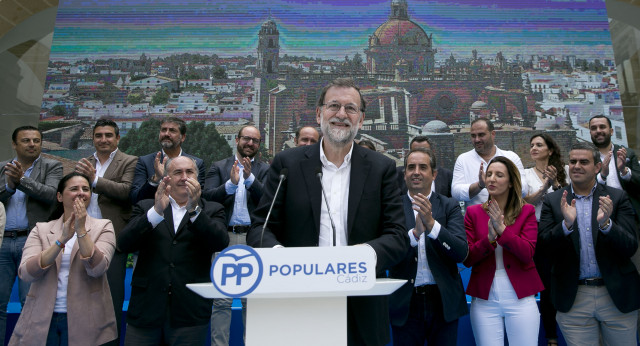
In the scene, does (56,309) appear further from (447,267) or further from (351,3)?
(351,3)

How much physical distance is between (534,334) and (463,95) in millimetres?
6599

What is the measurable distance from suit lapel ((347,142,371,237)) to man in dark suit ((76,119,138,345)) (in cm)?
183

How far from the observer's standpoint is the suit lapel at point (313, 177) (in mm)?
1775

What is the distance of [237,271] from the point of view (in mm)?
1264

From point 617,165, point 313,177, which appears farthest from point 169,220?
point 617,165

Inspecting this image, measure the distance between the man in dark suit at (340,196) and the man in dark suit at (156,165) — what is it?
1.72m

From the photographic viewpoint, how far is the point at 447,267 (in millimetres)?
2740

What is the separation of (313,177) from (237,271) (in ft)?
2.12

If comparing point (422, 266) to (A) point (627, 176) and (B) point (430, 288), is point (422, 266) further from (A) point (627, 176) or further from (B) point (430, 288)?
(A) point (627, 176)

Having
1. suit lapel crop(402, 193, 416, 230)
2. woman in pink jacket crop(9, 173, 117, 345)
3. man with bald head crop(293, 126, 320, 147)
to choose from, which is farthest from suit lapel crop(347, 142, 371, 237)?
man with bald head crop(293, 126, 320, 147)

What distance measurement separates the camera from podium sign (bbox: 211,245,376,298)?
1260mm

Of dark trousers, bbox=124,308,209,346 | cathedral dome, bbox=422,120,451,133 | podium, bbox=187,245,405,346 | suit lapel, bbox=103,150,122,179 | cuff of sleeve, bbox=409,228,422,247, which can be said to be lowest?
dark trousers, bbox=124,308,209,346

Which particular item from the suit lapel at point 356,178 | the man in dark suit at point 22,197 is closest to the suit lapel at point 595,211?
the suit lapel at point 356,178

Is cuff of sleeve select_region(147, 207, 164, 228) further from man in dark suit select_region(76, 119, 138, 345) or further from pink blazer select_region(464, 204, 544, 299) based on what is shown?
pink blazer select_region(464, 204, 544, 299)
